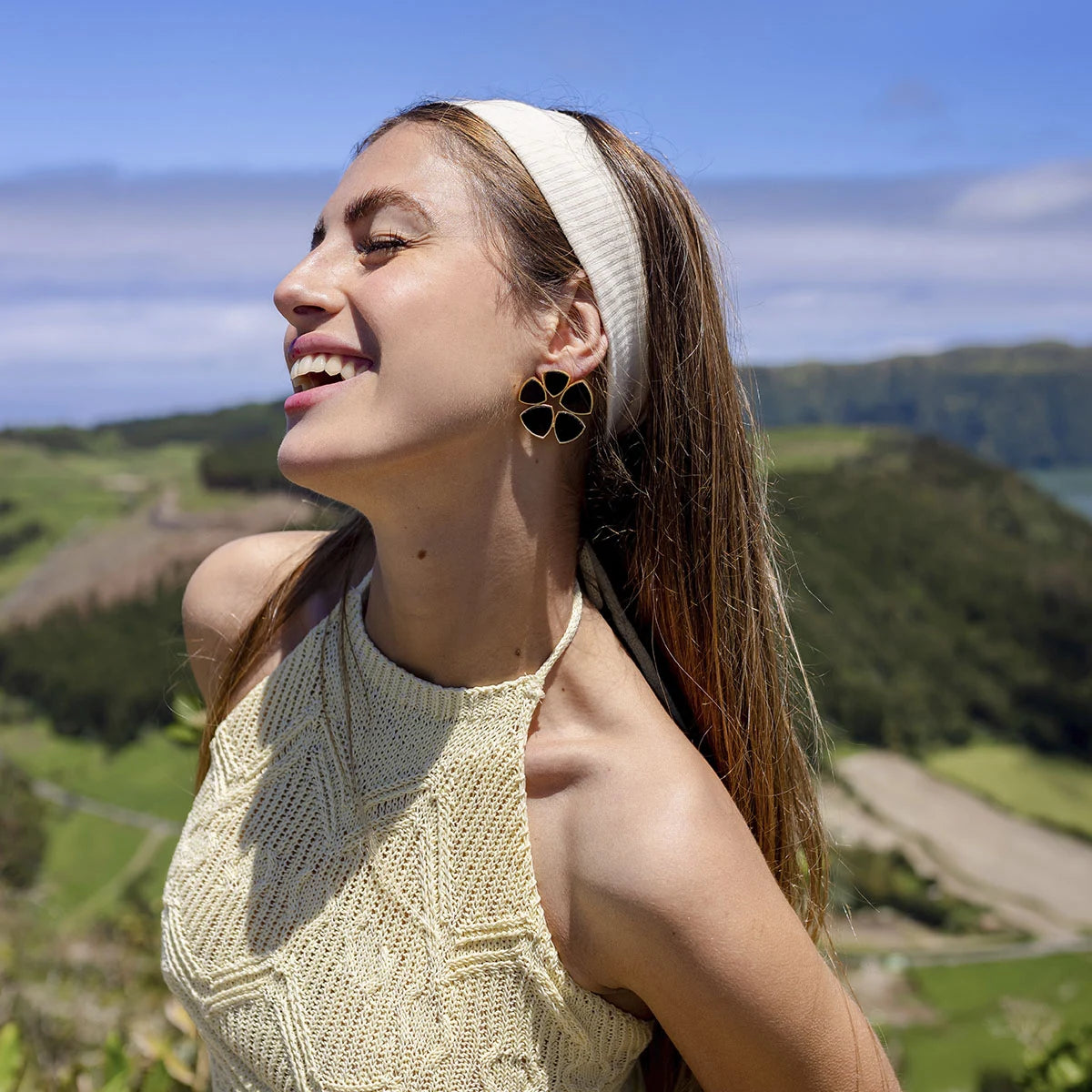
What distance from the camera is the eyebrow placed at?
2.09 metres

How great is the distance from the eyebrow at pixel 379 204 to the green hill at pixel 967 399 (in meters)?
→ 27.8

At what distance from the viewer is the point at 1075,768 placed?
20719 mm

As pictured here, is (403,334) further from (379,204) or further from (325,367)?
(379,204)

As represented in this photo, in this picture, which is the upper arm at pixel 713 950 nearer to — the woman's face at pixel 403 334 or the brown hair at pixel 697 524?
the brown hair at pixel 697 524

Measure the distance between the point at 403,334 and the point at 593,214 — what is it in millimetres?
459

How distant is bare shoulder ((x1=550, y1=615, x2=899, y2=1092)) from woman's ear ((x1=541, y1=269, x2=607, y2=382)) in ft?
2.31

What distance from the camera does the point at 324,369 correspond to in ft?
6.83

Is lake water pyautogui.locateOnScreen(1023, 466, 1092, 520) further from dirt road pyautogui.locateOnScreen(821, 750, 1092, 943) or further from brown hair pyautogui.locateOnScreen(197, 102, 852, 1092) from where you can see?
brown hair pyautogui.locateOnScreen(197, 102, 852, 1092)

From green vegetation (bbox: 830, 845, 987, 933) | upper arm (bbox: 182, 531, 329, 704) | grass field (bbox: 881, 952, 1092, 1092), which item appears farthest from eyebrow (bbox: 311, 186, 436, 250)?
green vegetation (bbox: 830, 845, 987, 933)

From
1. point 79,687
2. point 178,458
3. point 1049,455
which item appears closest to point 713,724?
point 79,687

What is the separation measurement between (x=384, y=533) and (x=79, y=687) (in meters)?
18.4

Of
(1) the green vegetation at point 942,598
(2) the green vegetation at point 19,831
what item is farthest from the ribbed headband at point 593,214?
(1) the green vegetation at point 942,598

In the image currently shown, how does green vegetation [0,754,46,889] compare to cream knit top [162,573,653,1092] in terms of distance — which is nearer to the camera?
cream knit top [162,573,653,1092]

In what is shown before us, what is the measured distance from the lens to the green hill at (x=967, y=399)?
3158 cm
